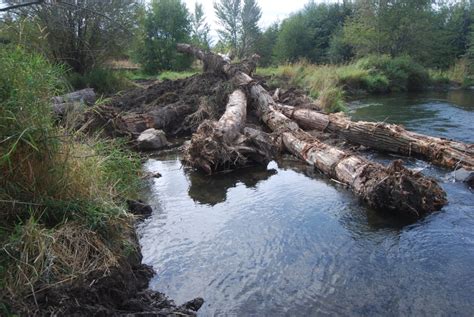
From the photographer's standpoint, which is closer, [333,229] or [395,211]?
[333,229]

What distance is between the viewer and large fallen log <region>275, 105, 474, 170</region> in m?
6.57

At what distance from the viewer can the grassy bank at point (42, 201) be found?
2879 mm

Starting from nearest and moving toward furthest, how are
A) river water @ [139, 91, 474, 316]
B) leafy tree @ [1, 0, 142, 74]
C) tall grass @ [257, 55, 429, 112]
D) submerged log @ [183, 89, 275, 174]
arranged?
river water @ [139, 91, 474, 316] → submerged log @ [183, 89, 275, 174] → leafy tree @ [1, 0, 142, 74] → tall grass @ [257, 55, 429, 112]

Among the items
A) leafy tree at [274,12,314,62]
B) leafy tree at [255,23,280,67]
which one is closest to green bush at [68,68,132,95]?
leafy tree at [274,12,314,62]

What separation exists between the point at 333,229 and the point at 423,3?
99.8 feet

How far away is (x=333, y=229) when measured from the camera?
472 cm

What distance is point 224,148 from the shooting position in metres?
6.95

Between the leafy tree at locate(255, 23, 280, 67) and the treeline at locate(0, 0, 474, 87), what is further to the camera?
the leafy tree at locate(255, 23, 280, 67)

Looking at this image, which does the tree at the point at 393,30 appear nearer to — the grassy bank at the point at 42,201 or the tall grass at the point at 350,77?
the tall grass at the point at 350,77

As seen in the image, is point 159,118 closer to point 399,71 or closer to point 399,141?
point 399,141

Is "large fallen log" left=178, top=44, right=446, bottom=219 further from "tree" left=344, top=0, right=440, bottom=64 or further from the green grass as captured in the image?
"tree" left=344, top=0, right=440, bottom=64

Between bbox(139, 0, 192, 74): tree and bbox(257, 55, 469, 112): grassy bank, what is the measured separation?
6454 mm

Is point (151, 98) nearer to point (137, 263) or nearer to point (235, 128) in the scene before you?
point (235, 128)

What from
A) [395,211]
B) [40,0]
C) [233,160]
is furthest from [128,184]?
[395,211]
